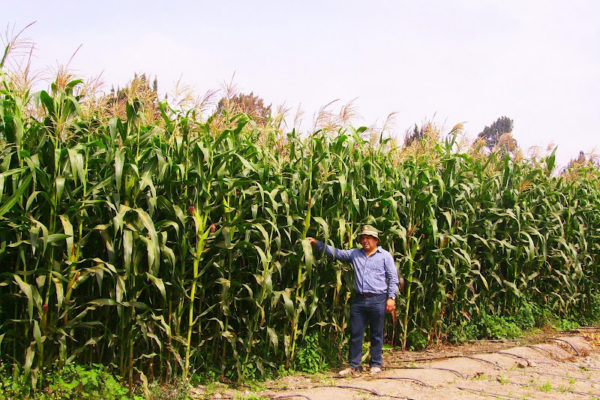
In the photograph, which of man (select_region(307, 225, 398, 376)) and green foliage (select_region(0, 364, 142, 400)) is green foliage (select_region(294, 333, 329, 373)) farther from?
green foliage (select_region(0, 364, 142, 400))

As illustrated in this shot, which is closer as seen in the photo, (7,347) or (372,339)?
(7,347)

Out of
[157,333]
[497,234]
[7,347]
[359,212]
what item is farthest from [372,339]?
[7,347]

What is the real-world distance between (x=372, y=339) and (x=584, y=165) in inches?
255

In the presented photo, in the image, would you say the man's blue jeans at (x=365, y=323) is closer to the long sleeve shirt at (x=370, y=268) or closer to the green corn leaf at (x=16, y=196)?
the long sleeve shirt at (x=370, y=268)

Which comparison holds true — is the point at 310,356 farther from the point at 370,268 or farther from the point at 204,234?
the point at 204,234

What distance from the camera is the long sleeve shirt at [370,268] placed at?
5.25 m

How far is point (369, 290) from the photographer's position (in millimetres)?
5324

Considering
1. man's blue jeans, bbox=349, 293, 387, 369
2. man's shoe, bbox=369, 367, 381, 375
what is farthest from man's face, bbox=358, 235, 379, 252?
man's shoe, bbox=369, 367, 381, 375

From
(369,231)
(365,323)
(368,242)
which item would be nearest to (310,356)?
(365,323)

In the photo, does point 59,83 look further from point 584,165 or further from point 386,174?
point 584,165

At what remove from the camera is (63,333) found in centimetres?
387

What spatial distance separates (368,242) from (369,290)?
50 centimetres

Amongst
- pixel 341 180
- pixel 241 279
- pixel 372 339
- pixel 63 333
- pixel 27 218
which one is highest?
pixel 341 180

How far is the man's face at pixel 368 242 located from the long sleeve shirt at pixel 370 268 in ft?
0.20
